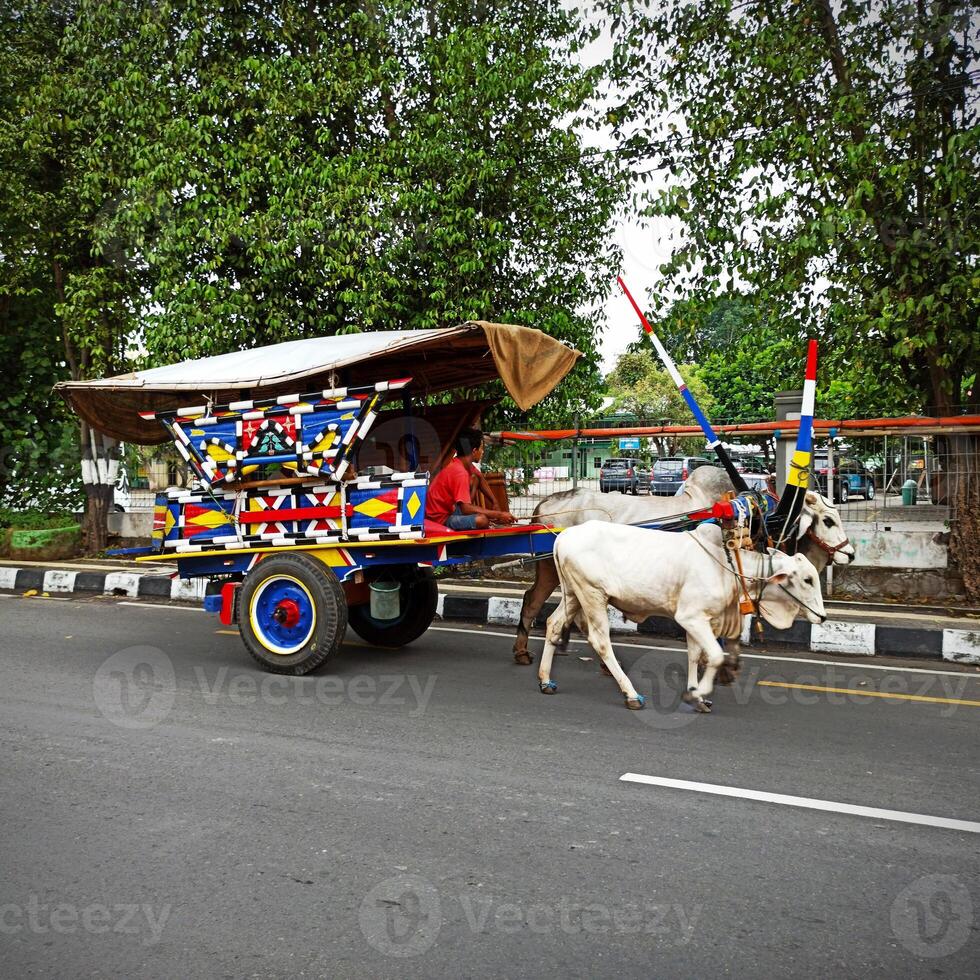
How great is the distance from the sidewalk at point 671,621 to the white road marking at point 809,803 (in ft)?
12.6

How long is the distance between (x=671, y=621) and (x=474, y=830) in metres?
5.66

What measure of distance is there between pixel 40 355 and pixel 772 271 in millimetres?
11079

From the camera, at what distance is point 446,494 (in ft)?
24.9

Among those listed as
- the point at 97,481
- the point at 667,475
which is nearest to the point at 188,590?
the point at 97,481

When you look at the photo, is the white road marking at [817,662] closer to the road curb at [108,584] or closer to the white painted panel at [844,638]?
the white painted panel at [844,638]

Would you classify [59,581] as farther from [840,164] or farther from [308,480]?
[840,164]

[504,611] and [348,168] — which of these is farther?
[348,168]

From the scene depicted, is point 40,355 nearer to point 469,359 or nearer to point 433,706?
point 469,359

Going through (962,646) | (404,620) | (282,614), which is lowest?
(962,646)

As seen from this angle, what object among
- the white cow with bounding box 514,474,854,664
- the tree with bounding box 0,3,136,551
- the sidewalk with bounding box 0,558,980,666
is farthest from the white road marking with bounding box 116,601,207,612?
the white cow with bounding box 514,474,854,664

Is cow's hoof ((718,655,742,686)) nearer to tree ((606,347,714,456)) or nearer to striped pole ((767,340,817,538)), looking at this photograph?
striped pole ((767,340,817,538))

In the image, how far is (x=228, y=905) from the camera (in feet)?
11.3

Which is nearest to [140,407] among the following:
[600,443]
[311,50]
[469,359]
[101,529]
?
[469,359]

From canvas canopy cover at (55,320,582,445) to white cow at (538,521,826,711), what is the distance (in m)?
1.34
